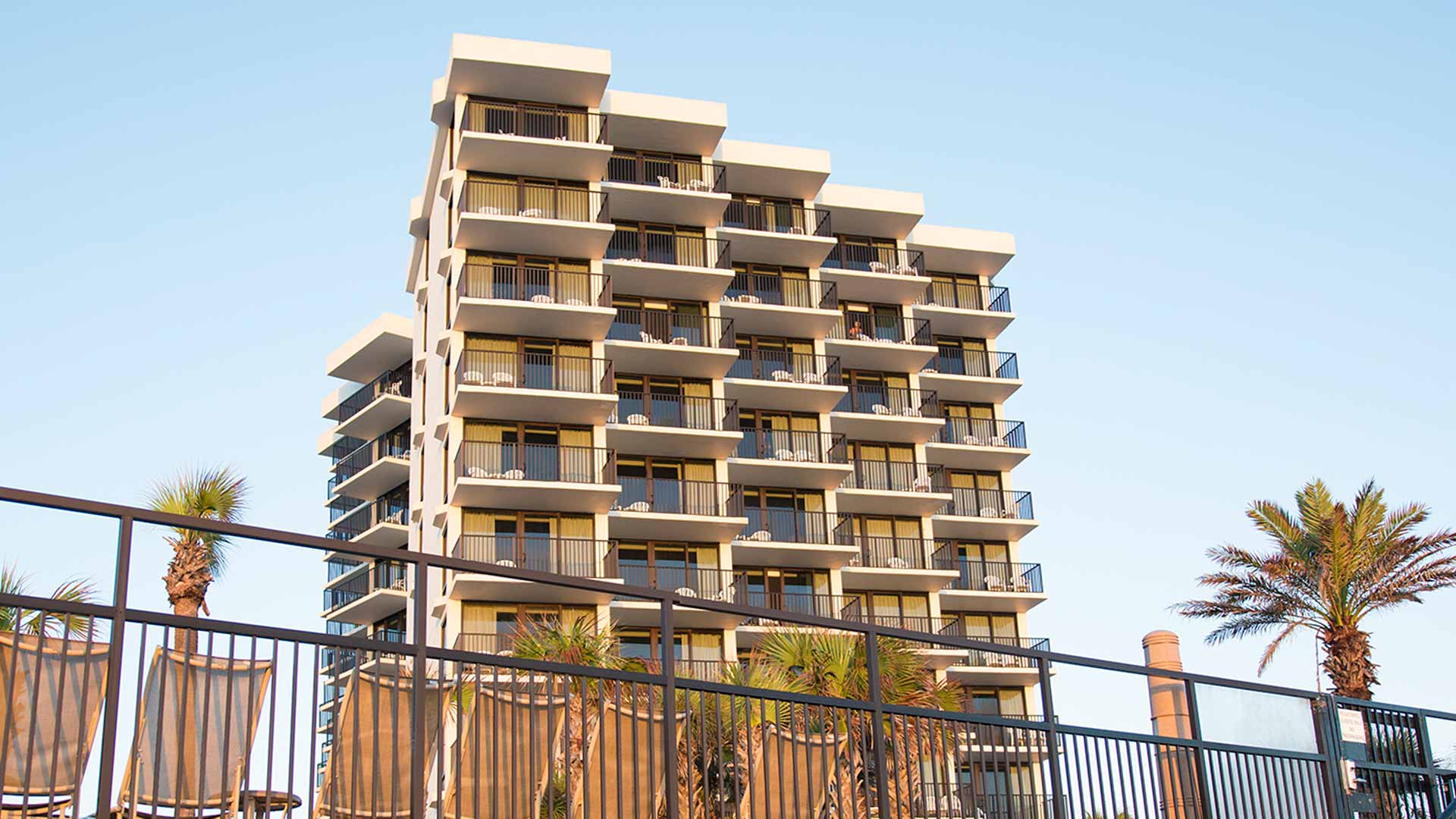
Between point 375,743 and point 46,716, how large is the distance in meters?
1.53

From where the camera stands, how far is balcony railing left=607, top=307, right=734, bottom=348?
51.2 metres

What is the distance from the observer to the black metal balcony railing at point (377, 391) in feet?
199

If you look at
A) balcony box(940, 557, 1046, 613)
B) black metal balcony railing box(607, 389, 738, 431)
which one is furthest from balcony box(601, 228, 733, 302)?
balcony box(940, 557, 1046, 613)

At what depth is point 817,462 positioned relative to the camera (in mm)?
53188

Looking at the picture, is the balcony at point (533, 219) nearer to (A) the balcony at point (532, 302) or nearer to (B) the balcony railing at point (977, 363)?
(A) the balcony at point (532, 302)

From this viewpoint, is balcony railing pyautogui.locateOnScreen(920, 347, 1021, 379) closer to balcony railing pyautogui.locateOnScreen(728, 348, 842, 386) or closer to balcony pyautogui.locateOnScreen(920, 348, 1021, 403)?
balcony pyautogui.locateOnScreen(920, 348, 1021, 403)

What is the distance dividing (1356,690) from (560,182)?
28368 mm

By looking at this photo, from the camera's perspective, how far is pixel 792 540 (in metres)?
52.4

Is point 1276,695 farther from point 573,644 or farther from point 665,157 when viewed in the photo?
point 665,157

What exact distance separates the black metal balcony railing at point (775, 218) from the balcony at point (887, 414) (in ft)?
21.2

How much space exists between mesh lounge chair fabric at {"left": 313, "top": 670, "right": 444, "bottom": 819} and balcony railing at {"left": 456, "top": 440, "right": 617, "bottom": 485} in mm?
38286

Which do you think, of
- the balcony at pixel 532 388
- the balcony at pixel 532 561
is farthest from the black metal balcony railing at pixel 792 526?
the balcony at pixel 532 388

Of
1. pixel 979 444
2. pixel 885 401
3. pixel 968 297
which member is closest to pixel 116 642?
pixel 885 401

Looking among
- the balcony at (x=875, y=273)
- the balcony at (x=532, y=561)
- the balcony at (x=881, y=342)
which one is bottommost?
the balcony at (x=532, y=561)
